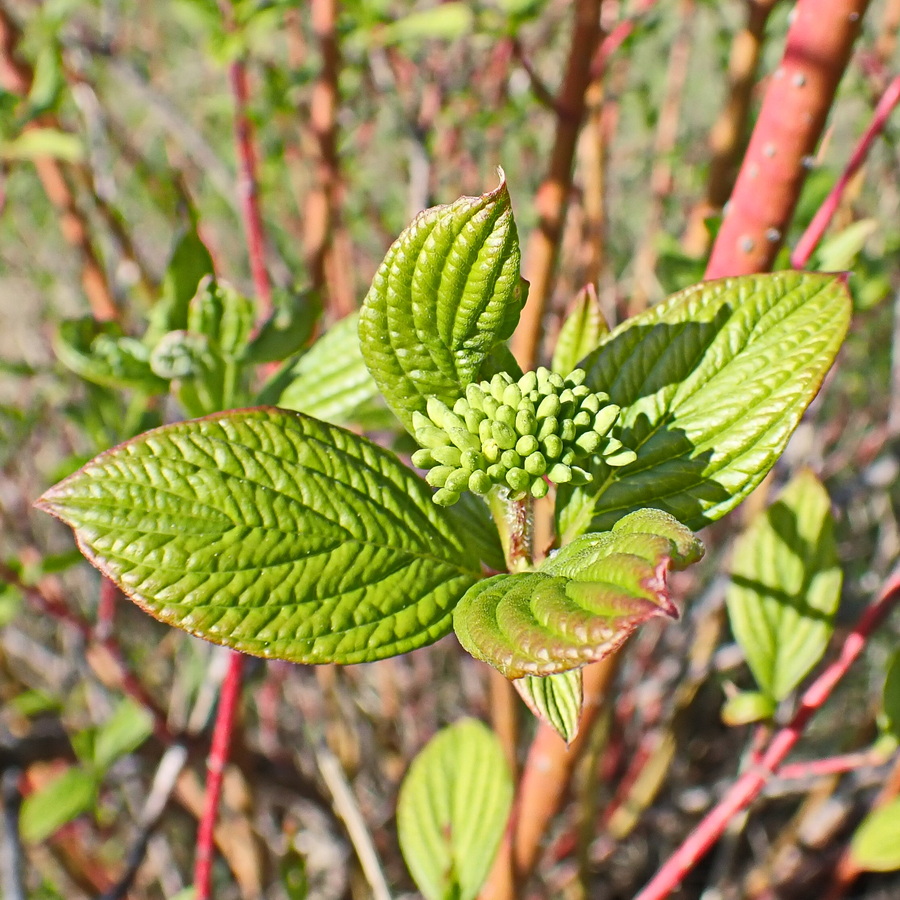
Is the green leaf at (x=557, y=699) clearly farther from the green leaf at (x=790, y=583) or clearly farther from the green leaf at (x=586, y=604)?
the green leaf at (x=790, y=583)

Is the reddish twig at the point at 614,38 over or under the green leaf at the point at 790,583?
over

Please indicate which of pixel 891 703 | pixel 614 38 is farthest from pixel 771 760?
pixel 614 38

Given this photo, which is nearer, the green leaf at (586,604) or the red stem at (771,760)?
the green leaf at (586,604)

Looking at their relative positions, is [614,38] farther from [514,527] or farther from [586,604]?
[586,604]

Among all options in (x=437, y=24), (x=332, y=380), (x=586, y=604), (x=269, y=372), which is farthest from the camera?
(x=269, y=372)

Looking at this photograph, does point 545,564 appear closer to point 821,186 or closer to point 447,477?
point 447,477

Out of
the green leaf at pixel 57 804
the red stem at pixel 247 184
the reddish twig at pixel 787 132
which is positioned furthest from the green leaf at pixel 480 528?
the green leaf at pixel 57 804
